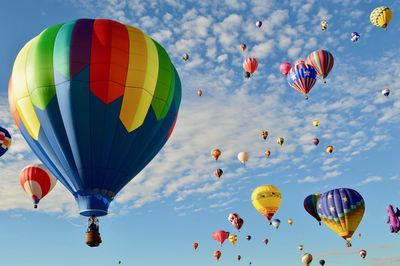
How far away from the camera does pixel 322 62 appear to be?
4022cm

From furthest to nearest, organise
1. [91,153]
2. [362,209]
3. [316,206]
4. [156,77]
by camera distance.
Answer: [316,206] → [362,209] → [156,77] → [91,153]

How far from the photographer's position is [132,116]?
20766 millimetres

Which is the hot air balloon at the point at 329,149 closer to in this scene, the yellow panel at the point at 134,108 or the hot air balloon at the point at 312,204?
the hot air balloon at the point at 312,204

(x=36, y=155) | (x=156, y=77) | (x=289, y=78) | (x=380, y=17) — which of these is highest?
(x=380, y=17)

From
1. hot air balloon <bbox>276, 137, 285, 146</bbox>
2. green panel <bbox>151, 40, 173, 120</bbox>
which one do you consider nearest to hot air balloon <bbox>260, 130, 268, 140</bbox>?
hot air balloon <bbox>276, 137, 285, 146</bbox>

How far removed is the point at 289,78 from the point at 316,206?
35.4 feet

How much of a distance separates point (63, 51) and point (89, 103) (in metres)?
2.57

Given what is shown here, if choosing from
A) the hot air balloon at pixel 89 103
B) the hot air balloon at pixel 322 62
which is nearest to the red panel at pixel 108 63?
the hot air balloon at pixel 89 103

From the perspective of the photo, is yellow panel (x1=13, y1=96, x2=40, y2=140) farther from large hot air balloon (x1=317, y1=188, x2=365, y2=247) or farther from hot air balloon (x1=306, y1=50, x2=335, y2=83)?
hot air balloon (x1=306, y1=50, x2=335, y2=83)

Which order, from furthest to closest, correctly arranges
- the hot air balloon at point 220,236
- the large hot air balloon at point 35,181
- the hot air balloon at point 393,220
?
the hot air balloon at point 220,236, the hot air balloon at point 393,220, the large hot air balloon at point 35,181

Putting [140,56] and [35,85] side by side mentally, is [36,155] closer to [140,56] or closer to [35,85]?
[35,85]

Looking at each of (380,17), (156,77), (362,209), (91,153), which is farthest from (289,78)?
(91,153)

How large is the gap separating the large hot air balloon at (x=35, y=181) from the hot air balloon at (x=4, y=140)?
1714mm

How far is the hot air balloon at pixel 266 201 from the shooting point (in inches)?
1563
